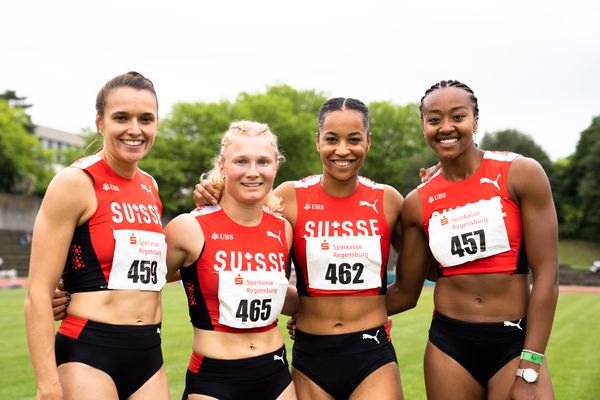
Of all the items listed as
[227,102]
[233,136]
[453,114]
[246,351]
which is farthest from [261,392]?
[227,102]

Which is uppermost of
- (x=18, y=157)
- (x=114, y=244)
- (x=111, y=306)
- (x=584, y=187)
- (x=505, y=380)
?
(x=114, y=244)

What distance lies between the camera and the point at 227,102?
49.8 m

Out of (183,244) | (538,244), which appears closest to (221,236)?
(183,244)

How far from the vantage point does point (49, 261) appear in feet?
11.0

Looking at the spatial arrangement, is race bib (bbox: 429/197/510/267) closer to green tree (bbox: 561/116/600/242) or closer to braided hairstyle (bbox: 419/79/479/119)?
A: braided hairstyle (bbox: 419/79/479/119)

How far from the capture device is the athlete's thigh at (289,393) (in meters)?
3.86

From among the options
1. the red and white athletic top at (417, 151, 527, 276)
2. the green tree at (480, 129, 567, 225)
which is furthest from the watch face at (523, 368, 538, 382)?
the green tree at (480, 129, 567, 225)

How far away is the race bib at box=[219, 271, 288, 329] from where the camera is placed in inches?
149

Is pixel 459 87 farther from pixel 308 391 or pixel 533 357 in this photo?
pixel 308 391

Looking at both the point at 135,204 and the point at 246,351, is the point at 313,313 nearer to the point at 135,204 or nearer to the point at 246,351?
the point at 246,351

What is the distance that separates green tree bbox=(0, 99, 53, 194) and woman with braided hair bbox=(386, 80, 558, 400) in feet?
171

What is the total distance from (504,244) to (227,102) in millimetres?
47197

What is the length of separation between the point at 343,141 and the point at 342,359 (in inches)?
58.6

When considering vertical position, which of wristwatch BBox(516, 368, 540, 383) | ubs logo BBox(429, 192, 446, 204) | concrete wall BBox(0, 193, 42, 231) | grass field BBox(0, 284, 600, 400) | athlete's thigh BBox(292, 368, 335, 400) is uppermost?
ubs logo BBox(429, 192, 446, 204)
